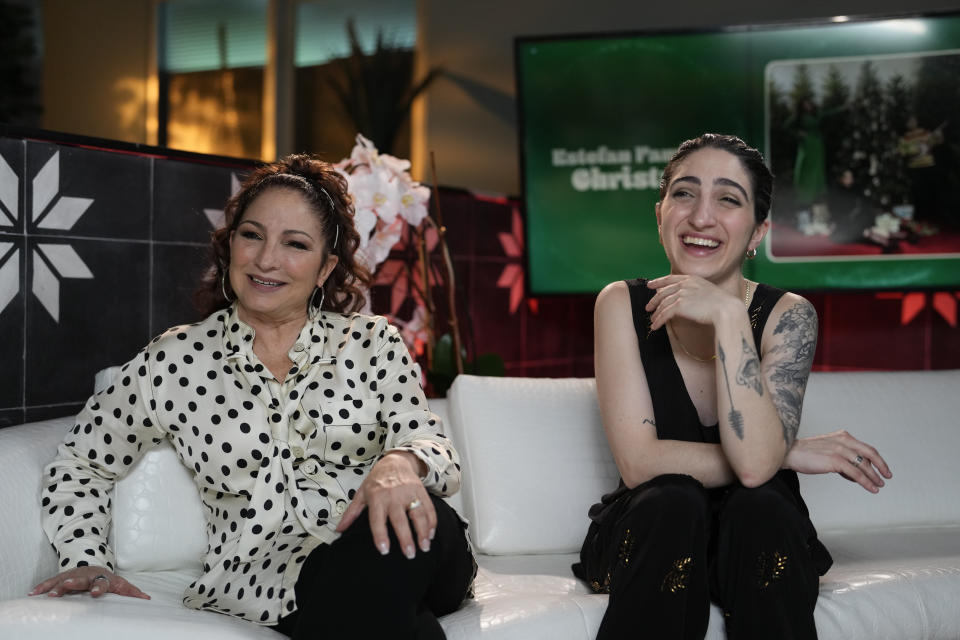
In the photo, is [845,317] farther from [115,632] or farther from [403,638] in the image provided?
[115,632]

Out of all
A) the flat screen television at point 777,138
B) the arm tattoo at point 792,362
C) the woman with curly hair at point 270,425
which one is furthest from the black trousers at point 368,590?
the flat screen television at point 777,138

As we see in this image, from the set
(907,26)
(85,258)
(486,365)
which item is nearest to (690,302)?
(486,365)

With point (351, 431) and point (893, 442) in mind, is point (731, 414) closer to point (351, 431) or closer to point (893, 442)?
point (351, 431)

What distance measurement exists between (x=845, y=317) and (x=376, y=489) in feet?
9.08

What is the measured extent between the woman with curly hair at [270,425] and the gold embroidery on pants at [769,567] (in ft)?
1.60

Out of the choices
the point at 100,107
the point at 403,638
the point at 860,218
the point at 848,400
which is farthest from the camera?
the point at 100,107

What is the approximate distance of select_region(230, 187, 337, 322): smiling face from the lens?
1692mm

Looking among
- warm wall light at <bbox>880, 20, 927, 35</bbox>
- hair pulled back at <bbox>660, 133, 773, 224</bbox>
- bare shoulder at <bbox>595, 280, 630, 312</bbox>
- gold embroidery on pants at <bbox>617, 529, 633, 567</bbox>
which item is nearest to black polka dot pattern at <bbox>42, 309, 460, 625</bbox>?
gold embroidery on pants at <bbox>617, 529, 633, 567</bbox>

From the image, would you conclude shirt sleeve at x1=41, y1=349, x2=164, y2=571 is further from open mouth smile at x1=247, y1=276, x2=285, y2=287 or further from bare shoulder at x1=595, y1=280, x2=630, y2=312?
bare shoulder at x1=595, y1=280, x2=630, y2=312

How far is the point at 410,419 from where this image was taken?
167cm

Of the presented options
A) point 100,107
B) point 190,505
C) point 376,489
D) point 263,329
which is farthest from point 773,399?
point 100,107

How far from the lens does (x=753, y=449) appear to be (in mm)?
1597

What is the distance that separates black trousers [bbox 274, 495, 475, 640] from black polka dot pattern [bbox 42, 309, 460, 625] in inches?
5.9

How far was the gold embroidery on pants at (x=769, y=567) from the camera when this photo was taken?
4.90 feet
